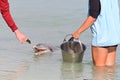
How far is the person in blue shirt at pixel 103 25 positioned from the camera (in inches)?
313

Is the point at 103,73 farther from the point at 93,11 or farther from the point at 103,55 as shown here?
the point at 93,11

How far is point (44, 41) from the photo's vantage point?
36.7 ft

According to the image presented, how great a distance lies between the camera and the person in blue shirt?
7.96 meters

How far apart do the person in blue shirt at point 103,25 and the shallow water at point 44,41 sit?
449 millimetres

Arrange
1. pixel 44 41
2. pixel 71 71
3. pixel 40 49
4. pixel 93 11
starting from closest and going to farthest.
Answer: pixel 93 11
pixel 71 71
pixel 40 49
pixel 44 41

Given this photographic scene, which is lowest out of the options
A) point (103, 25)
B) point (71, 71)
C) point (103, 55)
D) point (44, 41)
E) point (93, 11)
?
point (44, 41)

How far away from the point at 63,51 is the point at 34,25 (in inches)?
172

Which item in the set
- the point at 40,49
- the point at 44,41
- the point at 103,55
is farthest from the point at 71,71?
the point at 44,41

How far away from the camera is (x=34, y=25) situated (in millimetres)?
13289

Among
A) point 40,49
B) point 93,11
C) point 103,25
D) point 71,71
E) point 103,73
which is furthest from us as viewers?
point 40,49

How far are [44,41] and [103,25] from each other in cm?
326

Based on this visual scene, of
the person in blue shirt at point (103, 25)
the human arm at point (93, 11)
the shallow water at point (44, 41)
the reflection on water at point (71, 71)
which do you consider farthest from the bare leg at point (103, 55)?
the human arm at point (93, 11)

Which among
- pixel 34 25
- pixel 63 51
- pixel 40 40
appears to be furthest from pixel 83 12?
pixel 63 51

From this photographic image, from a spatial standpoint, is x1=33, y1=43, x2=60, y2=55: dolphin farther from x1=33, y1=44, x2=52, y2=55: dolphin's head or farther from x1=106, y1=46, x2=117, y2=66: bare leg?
x1=106, y1=46, x2=117, y2=66: bare leg
